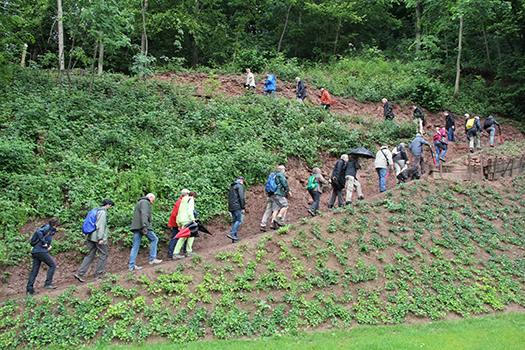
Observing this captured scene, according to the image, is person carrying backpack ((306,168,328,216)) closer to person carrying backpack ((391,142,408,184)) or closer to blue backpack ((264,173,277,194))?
blue backpack ((264,173,277,194))

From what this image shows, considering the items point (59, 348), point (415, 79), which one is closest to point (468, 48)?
point (415, 79)

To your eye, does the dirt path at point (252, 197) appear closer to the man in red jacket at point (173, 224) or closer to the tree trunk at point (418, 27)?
the man in red jacket at point (173, 224)

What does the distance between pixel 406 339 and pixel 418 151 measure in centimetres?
888

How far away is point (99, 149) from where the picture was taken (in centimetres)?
1716

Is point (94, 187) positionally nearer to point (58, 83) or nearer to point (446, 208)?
point (58, 83)

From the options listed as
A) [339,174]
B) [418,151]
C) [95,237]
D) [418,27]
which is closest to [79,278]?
[95,237]

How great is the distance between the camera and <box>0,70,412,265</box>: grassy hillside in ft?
46.6

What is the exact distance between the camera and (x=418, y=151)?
17375 millimetres

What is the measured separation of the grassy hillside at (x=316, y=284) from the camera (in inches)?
395

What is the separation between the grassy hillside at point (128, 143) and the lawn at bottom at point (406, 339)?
5353 millimetres

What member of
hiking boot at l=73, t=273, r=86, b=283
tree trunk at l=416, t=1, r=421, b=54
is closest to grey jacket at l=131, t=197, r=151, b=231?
hiking boot at l=73, t=273, r=86, b=283

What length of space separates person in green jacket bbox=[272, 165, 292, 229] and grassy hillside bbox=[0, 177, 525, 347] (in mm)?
593

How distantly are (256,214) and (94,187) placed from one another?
17.3ft

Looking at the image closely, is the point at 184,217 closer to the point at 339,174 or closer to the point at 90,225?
the point at 90,225
